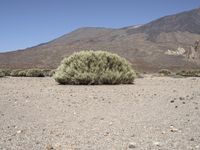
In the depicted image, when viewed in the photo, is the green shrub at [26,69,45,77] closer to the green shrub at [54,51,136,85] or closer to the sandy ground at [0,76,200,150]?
the green shrub at [54,51,136,85]

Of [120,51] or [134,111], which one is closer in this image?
[134,111]

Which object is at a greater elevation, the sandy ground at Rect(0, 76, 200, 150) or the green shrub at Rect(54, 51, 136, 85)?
the green shrub at Rect(54, 51, 136, 85)

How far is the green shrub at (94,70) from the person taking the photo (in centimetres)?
1762

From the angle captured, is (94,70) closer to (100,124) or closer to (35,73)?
(100,124)

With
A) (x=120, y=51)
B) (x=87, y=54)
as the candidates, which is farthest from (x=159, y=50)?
(x=87, y=54)

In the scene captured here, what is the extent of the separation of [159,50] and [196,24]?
8629 cm

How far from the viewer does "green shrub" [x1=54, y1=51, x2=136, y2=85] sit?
17625 mm

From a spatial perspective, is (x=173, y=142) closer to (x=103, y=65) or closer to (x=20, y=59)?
(x=103, y=65)

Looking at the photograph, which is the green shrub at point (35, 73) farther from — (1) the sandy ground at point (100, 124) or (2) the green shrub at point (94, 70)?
(1) the sandy ground at point (100, 124)

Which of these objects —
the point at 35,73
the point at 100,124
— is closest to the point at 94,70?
the point at 100,124

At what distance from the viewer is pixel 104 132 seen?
20.4 feet

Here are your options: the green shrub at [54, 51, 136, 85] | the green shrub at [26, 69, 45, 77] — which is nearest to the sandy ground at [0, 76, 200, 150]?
the green shrub at [54, 51, 136, 85]

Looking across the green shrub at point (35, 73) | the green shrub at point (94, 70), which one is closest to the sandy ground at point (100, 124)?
the green shrub at point (94, 70)

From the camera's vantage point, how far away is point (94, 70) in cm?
1789
